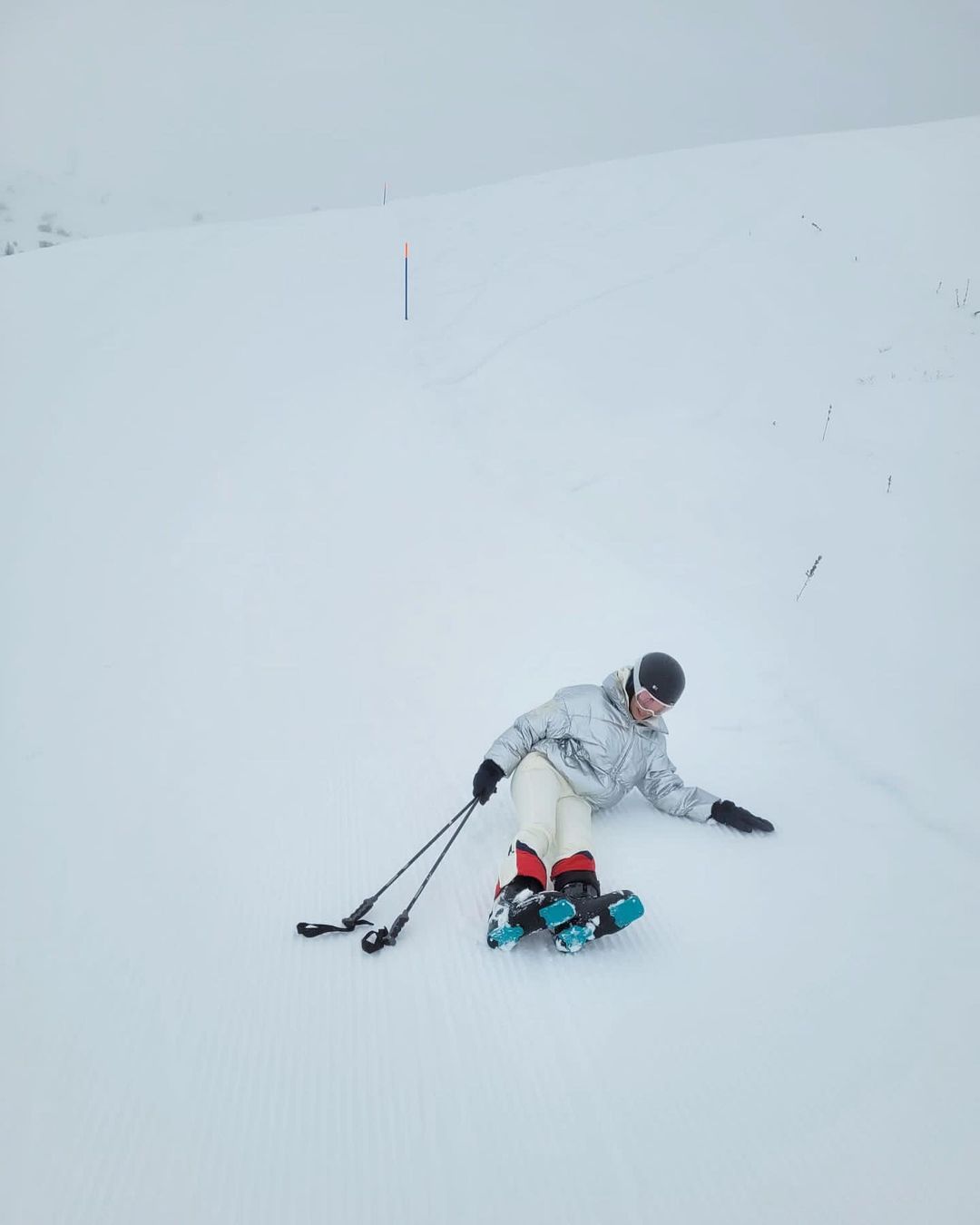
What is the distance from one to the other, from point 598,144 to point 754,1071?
437 ft

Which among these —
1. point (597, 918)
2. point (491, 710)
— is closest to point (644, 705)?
point (597, 918)

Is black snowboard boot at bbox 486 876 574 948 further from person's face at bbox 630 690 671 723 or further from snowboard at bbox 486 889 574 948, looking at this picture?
person's face at bbox 630 690 671 723

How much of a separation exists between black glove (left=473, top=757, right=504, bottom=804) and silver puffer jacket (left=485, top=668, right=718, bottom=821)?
58mm

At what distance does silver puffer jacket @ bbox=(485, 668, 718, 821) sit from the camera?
11.9ft

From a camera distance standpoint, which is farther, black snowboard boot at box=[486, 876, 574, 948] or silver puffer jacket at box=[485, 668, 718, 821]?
silver puffer jacket at box=[485, 668, 718, 821]

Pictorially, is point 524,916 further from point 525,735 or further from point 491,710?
point 491,710

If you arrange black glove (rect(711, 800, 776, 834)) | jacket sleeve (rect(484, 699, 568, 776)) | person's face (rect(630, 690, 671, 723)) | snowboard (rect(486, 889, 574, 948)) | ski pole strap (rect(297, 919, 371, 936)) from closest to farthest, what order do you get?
snowboard (rect(486, 889, 574, 948)), ski pole strap (rect(297, 919, 371, 936)), person's face (rect(630, 690, 671, 723)), jacket sleeve (rect(484, 699, 568, 776)), black glove (rect(711, 800, 776, 834))

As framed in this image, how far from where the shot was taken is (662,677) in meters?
3.42

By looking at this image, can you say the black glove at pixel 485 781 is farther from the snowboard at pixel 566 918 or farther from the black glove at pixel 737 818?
the black glove at pixel 737 818

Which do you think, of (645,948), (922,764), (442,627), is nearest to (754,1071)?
(645,948)

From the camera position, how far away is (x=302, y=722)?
4.82 meters

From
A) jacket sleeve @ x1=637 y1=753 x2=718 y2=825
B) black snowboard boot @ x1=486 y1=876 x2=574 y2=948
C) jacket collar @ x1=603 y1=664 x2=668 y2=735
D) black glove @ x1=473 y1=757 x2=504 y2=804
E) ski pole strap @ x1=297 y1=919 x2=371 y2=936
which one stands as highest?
jacket collar @ x1=603 y1=664 x2=668 y2=735

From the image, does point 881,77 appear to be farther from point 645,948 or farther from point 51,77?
point 645,948

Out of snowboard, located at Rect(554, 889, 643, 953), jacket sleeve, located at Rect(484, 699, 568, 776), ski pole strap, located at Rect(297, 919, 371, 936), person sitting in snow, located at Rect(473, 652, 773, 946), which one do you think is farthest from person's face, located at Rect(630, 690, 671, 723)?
ski pole strap, located at Rect(297, 919, 371, 936)
